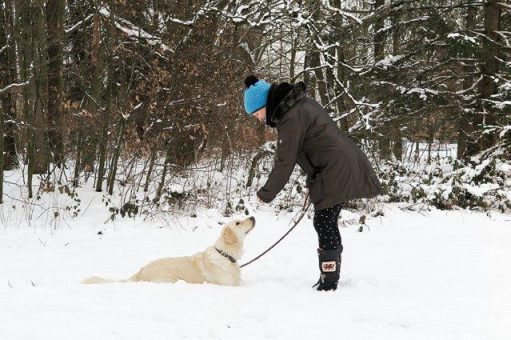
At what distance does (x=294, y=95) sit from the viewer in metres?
3.99

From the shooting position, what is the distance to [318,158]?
13.4ft

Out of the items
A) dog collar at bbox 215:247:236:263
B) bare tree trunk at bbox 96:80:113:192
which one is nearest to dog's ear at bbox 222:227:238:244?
dog collar at bbox 215:247:236:263

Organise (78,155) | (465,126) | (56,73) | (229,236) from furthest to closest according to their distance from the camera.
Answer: (465,126) → (56,73) → (78,155) → (229,236)

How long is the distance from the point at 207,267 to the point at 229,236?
0.37 metres

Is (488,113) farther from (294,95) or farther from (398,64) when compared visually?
(294,95)

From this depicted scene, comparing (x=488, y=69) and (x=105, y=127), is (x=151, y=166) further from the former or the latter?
(x=488, y=69)

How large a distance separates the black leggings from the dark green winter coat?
85mm

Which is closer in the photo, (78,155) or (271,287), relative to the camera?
(271,287)

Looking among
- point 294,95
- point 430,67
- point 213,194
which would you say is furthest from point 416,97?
point 294,95

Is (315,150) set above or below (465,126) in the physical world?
below

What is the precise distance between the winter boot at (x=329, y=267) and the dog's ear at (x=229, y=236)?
989 millimetres

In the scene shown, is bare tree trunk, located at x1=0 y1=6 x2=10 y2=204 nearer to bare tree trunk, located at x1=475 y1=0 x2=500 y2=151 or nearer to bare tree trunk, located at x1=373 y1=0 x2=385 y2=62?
bare tree trunk, located at x1=373 y1=0 x2=385 y2=62

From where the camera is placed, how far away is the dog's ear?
4.74 meters

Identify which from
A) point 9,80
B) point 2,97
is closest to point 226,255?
point 2,97
